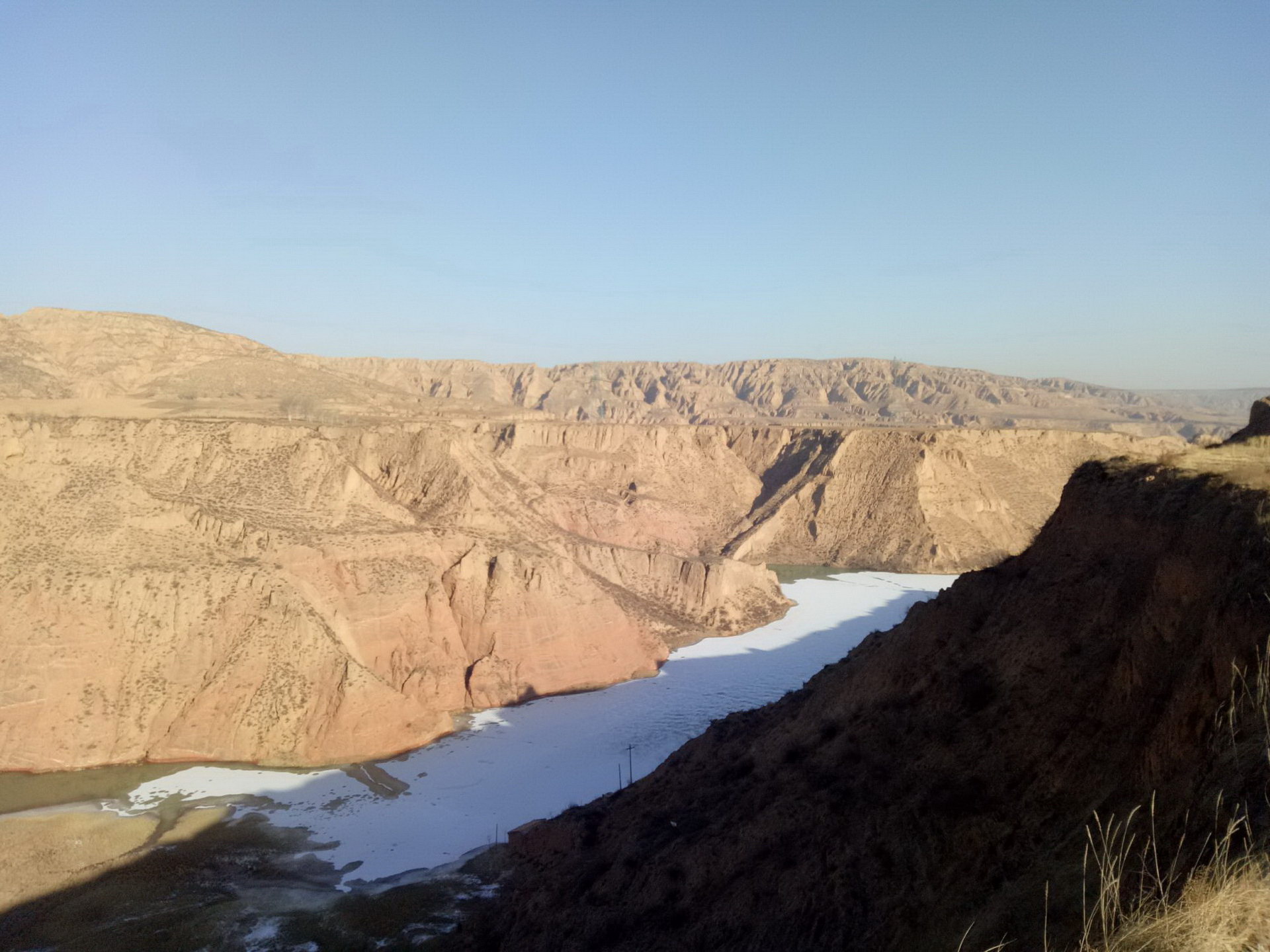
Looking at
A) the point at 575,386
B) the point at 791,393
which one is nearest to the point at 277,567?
the point at 575,386

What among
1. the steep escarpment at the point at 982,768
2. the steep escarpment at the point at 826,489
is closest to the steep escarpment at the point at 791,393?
the steep escarpment at the point at 826,489

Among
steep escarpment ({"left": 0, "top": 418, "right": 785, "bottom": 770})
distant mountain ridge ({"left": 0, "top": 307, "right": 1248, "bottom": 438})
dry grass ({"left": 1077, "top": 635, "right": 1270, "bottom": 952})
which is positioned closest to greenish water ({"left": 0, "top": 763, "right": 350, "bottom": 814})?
steep escarpment ({"left": 0, "top": 418, "right": 785, "bottom": 770})

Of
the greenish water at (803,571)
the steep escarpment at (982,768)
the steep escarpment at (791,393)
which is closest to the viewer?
the steep escarpment at (982,768)

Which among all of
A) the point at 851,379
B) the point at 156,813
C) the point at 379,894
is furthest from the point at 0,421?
the point at 851,379

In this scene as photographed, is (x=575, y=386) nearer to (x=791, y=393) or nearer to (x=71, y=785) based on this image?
(x=791, y=393)

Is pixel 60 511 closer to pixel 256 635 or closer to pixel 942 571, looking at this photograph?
pixel 256 635

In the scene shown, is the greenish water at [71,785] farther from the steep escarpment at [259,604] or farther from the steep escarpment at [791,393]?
the steep escarpment at [791,393]

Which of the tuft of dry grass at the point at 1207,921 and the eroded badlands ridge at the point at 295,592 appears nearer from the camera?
the tuft of dry grass at the point at 1207,921
